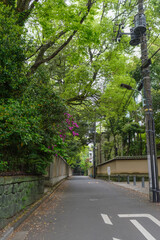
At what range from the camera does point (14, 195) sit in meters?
5.86

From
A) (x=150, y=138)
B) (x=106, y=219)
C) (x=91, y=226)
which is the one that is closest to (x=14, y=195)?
(x=91, y=226)

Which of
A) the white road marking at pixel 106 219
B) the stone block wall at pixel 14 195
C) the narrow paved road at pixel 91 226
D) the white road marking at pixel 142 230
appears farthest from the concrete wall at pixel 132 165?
the white road marking at pixel 142 230

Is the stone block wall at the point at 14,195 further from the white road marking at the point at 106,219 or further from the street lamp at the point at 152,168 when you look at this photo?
the street lamp at the point at 152,168

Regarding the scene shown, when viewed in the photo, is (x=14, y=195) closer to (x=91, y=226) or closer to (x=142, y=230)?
(x=91, y=226)

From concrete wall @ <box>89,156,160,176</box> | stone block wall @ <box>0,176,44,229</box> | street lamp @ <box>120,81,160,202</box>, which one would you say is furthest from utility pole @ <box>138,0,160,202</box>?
concrete wall @ <box>89,156,160,176</box>

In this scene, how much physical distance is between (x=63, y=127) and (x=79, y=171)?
3598 inches

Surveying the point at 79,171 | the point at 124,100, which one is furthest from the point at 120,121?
the point at 79,171

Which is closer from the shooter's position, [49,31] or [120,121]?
[49,31]

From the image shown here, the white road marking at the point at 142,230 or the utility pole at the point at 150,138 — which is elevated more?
the utility pole at the point at 150,138

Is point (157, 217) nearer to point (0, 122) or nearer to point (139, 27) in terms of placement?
point (0, 122)

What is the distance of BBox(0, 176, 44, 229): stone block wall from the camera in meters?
4.97

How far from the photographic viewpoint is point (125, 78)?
1377 cm

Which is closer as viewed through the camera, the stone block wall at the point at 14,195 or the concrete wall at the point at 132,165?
the stone block wall at the point at 14,195

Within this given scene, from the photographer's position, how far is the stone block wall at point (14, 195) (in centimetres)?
497
